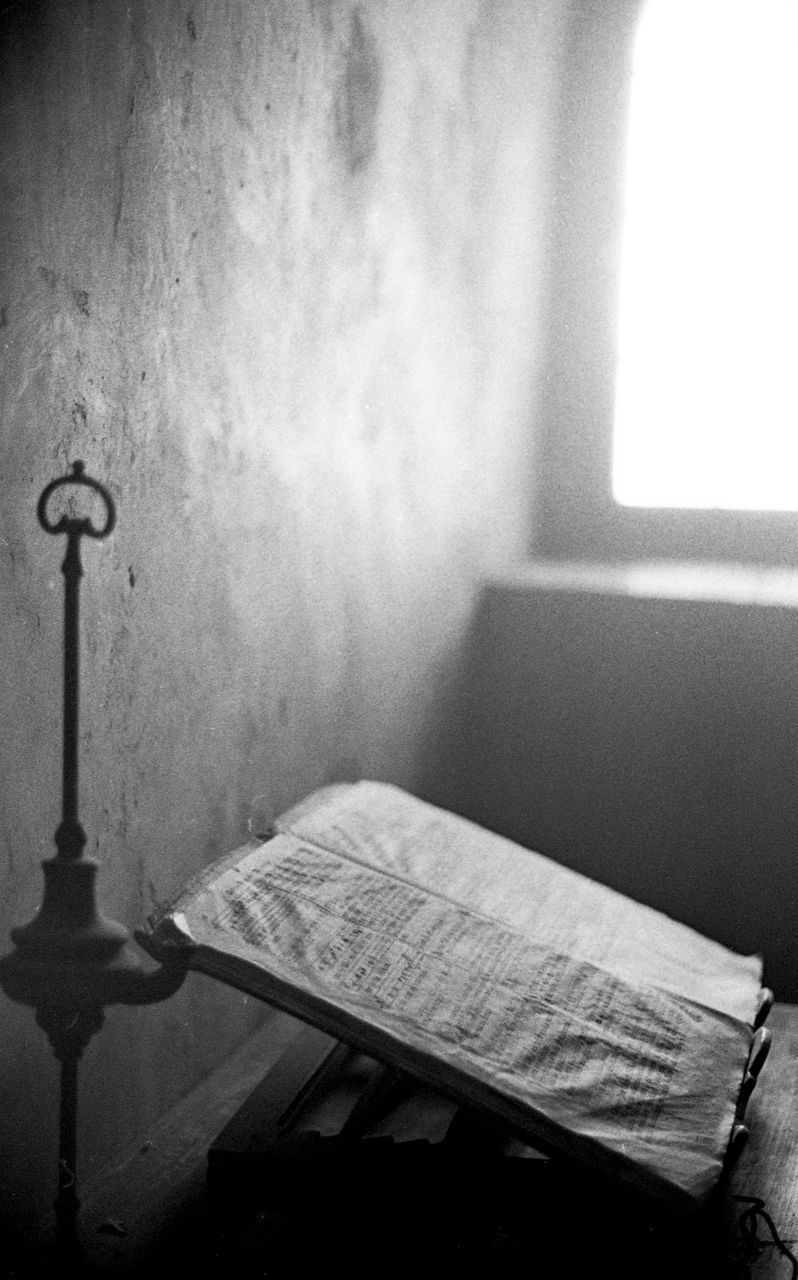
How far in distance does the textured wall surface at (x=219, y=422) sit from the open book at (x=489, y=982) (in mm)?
189

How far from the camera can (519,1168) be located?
126cm

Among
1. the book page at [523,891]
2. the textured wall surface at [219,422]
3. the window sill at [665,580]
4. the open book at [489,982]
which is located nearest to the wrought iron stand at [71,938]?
the open book at [489,982]

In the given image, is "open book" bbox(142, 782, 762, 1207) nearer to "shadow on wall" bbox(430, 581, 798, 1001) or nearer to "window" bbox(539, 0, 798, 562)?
"shadow on wall" bbox(430, 581, 798, 1001)

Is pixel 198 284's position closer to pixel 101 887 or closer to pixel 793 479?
pixel 101 887

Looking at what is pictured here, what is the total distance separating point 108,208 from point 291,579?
65 centimetres

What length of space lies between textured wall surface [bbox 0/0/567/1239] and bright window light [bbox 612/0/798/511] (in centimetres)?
60

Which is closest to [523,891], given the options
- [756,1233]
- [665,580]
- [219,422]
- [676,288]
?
[756,1233]

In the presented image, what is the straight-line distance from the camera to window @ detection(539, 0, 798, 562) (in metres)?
3.11

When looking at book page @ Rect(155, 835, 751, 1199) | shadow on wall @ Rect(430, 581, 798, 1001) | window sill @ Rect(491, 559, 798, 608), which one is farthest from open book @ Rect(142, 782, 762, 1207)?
window sill @ Rect(491, 559, 798, 608)

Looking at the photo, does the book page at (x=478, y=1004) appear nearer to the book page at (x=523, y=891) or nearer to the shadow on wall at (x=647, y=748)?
the book page at (x=523, y=891)

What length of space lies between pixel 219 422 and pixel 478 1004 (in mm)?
768

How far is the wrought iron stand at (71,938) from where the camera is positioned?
3.04 ft

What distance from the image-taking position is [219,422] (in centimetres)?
167

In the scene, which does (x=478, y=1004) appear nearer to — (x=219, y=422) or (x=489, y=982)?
(x=489, y=982)
